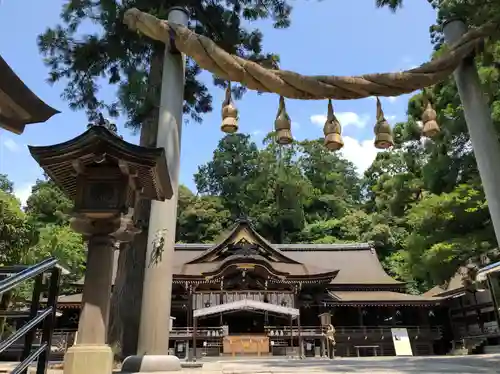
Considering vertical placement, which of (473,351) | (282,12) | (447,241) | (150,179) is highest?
(282,12)

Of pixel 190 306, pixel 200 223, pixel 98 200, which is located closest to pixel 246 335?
pixel 190 306

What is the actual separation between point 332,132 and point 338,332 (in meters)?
15.8

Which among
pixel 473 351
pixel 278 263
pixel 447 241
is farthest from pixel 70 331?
pixel 473 351

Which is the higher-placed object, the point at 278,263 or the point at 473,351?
the point at 278,263

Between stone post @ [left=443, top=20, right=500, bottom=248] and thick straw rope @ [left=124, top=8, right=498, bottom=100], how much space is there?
30 cm

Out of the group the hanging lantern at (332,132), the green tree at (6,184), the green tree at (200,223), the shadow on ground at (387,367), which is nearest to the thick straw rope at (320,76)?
the hanging lantern at (332,132)

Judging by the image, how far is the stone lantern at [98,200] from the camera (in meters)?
3.17

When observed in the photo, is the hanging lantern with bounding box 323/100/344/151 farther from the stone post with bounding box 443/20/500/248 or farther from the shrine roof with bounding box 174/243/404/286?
the shrine roof with bounding box 174/243/404/286

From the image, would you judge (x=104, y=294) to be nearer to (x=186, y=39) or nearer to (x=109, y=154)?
(x=109, y=154)

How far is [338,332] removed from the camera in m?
18.2

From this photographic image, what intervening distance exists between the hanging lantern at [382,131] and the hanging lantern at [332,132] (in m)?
0.52

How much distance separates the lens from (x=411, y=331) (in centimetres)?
1839

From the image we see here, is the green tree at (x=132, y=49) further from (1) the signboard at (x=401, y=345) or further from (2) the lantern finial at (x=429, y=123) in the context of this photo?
(1) the signboard at (x=401, y=345)

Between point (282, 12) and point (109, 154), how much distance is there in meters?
6.96
